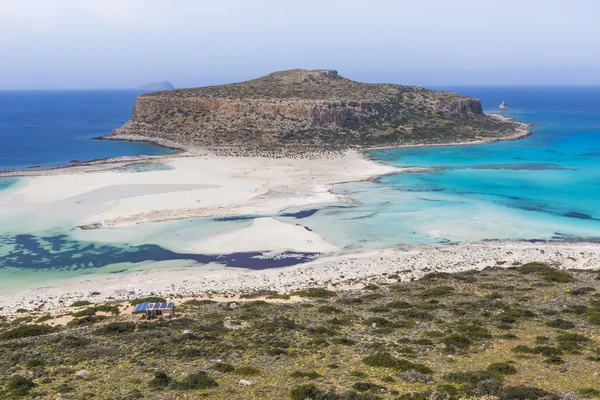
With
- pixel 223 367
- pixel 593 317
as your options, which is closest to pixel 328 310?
pixel 223 367

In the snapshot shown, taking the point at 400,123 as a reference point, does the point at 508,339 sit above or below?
below

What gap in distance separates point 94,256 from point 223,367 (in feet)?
81.9

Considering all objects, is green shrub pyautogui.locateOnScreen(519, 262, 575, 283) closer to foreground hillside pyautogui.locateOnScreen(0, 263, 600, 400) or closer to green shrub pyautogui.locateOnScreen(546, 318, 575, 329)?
foreground hillside pyautogui.locateOnScreen(0, 263, 600, 400)

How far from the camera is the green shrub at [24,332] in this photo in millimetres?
22794

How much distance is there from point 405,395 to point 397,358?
3735mm

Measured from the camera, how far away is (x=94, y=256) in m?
39.4

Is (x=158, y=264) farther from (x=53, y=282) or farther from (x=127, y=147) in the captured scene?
(x=127, y=147)

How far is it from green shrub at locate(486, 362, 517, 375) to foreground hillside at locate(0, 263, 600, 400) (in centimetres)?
4

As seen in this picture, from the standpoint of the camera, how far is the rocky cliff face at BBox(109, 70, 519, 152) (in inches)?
3967

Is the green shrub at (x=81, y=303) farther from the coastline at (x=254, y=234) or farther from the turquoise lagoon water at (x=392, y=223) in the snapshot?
the turquoise lagoon water at (x=392, y=223)

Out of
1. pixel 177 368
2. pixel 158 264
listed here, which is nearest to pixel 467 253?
pixel 158 264

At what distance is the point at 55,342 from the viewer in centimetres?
2152

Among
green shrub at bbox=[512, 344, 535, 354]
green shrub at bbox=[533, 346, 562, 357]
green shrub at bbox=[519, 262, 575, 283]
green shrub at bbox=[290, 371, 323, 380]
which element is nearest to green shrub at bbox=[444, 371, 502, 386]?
green shrub at bbox=[512, 344, 535, 354]

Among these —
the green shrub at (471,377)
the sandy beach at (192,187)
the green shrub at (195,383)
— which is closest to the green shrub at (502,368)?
the green shrub at (471,377)
